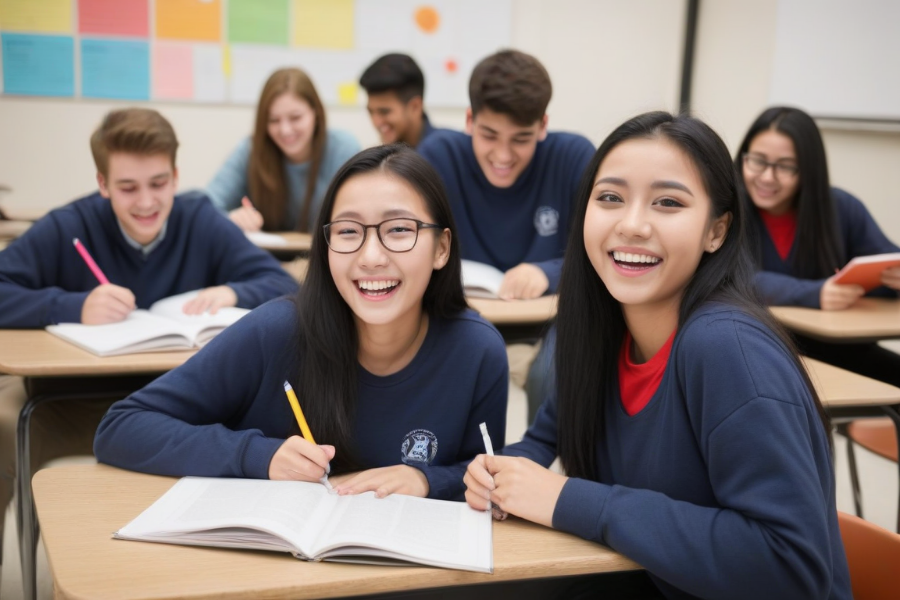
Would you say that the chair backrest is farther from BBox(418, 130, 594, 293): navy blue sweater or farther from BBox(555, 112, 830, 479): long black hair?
BBox(418, 130, 594, 293): navy blue sweater

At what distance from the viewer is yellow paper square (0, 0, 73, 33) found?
14.4 feet

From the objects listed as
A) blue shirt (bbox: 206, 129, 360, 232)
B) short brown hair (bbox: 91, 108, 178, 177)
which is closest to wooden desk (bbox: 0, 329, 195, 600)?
short brown hair (bbox: 91, 108, 178, 177)

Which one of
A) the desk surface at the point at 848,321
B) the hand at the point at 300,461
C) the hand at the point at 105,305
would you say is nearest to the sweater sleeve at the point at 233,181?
the hand at the point at 105,305

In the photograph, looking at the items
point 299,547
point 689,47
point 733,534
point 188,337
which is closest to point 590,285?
point 733,534

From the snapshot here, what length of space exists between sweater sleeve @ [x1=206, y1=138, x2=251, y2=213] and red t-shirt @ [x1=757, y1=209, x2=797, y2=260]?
2.15 metres

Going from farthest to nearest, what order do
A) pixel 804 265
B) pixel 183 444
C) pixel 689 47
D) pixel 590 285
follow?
pixel 689 47 → pixel 804 265 → pixel 590 285 → pixel 183 444

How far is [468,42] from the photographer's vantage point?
5.18 m

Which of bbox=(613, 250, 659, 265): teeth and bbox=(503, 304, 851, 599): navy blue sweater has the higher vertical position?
bbox=(613, 250, 659, 265): teeth

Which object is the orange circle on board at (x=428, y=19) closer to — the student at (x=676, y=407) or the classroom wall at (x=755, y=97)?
the classroom wall at (x=755, y=97)

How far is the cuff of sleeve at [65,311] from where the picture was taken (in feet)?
6.89

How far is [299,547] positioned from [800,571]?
584 mm

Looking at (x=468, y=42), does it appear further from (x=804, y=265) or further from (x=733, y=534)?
(x=733, y=534)

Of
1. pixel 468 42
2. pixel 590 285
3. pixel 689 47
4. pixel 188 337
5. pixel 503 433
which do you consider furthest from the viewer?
pixel 689 47

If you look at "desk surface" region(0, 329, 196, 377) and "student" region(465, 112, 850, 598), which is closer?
"student" region(465, 112, 850, 598)
